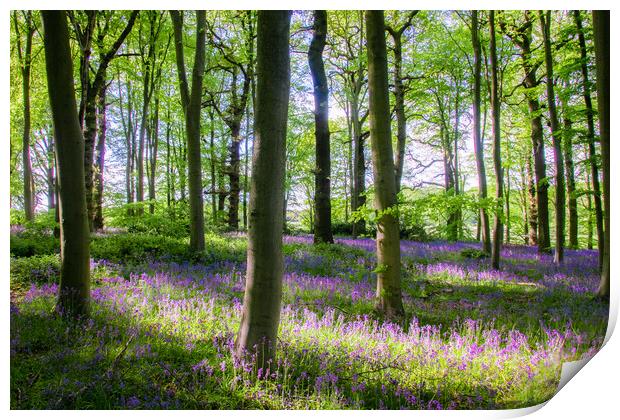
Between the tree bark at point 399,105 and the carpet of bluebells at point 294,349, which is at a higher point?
the tree bark at point 399,105

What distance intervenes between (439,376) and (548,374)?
3.36 ft

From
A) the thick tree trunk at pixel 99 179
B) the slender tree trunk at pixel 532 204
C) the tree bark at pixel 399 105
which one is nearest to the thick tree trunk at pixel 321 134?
the tree bark at pixel 399 105

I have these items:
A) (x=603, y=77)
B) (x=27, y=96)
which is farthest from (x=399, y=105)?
(x=27, y=96)

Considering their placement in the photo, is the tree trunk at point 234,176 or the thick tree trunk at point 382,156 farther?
the tree trunk at point 234,176

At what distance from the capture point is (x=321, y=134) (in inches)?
325

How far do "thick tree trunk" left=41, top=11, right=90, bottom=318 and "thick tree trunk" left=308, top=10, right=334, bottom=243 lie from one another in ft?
15.9

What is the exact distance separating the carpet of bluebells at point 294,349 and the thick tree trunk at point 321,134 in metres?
3.44

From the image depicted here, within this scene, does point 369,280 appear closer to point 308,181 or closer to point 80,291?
point 80,291

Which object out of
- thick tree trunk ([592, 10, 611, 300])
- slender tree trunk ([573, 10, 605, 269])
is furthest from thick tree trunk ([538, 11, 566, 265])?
thick tree trunk ([592, 10, 611, 300])

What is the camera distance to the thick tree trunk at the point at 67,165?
2945mm

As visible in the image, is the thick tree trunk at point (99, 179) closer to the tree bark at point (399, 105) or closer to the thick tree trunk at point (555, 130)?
the tree bark at point (399, 105)

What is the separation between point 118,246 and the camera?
17.4ft

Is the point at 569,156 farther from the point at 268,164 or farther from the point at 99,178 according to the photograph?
the point at 99,178

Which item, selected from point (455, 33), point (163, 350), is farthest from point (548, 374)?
point (455, 33)
